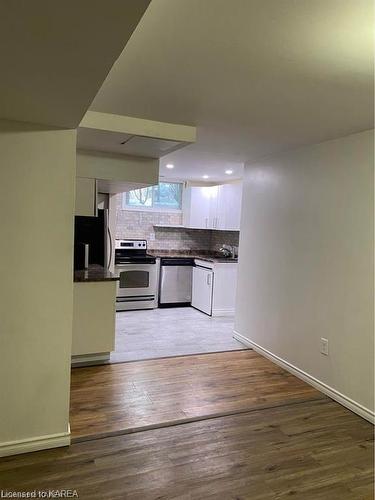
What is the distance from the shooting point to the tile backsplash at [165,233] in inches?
251

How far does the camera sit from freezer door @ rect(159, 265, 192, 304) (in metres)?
6.16

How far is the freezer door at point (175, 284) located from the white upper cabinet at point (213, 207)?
2.69ft

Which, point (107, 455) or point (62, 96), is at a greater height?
point (62, 96)

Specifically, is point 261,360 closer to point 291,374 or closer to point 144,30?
point 291,374

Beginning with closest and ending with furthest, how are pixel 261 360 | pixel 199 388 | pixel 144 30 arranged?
pixel 144 30 → pixel 199 388 → pixel 261 360

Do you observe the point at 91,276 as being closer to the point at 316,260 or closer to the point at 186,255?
the point at 316,260

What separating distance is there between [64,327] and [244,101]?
174 cm

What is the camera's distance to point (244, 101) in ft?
7.50

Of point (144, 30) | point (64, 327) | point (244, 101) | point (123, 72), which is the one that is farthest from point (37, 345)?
point (244, 101)

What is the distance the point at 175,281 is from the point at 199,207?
1.32 meters

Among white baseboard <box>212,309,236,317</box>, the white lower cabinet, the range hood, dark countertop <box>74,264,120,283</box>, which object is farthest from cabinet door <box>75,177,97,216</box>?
white baseboard <box>212,309,236,317</box>

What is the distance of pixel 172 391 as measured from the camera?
3158mm

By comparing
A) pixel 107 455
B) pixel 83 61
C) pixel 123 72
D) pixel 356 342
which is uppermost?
pixel 123 72

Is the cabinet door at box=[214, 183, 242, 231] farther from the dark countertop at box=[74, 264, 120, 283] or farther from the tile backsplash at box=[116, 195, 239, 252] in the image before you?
the dark countertop at box=[74, 264, 120, 283]
